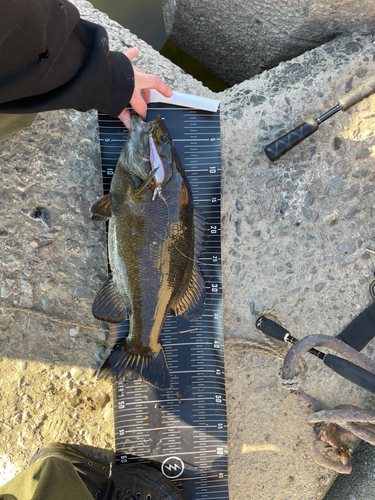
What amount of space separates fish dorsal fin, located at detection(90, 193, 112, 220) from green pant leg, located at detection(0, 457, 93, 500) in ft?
4.63

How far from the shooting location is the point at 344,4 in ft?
7.79

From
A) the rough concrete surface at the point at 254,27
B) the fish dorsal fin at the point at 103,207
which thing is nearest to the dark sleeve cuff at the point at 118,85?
the fish dorsal fin at the point at 103,207

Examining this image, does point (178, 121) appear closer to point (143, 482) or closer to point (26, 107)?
point (26, 107)

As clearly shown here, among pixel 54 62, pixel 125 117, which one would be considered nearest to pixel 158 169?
pixel 125 117

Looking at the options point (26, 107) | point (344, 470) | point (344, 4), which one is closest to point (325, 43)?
point (344, 4)

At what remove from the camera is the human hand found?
2.03 m

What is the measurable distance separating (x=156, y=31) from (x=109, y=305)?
2656mm

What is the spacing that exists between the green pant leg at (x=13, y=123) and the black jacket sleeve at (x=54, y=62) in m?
0.51

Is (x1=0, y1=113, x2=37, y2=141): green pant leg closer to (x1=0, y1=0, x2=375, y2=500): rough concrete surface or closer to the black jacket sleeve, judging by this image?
(x1=0, y1=0, x2=375, y2=500): rough concrete surface

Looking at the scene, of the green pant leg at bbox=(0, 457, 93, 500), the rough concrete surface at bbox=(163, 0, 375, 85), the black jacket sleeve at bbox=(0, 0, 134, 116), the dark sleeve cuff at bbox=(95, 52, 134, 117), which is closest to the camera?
the black jacket sleeve at bbox=(0, 0, 134, 116)

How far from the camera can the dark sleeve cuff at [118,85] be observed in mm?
1818

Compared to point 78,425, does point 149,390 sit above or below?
above

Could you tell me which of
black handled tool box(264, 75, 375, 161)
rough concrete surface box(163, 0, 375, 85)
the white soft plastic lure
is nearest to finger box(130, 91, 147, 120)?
the white soft plastic lure

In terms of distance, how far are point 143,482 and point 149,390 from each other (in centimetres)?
52
